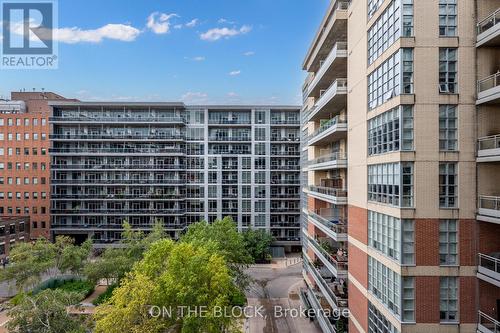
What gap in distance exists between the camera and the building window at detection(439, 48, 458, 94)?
44.6 feet

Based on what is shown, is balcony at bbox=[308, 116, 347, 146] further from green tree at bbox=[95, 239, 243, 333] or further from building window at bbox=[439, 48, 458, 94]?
green tree at bbox=[95, 239, 243, 333]

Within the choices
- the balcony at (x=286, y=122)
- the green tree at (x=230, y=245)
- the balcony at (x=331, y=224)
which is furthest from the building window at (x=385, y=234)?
the balcony at (x=286, y=122)

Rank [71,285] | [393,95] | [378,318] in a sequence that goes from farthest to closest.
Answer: [71,285] → [378,318] → [393,95]

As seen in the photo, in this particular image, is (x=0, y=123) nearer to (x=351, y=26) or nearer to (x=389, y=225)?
(x=351, y=26)

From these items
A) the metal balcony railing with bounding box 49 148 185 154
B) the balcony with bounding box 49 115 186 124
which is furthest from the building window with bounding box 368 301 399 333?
the balcony with bounding box 49 115 186 124

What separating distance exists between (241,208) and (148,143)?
17.5 meters

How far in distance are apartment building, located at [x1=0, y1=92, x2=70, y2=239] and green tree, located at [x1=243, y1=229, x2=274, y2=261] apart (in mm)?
33140

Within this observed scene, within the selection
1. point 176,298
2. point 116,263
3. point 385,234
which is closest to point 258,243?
point 116,263

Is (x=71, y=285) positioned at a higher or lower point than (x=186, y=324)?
lower

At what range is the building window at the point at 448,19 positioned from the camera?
13.6 metres

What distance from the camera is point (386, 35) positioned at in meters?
15.2

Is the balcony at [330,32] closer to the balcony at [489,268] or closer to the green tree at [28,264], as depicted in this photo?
the balcony at [489,268]

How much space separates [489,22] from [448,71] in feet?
7.40

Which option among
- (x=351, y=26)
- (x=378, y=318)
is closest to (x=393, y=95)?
(x=351, y=26)
